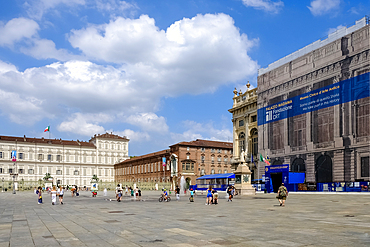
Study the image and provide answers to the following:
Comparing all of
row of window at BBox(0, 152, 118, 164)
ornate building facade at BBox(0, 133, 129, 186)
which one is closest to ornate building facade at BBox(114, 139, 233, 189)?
row of window at BBox(0, 152, 118, 164)

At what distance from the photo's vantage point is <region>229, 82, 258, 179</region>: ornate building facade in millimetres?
70875

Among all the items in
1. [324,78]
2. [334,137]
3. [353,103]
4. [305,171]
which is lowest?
[305,171]

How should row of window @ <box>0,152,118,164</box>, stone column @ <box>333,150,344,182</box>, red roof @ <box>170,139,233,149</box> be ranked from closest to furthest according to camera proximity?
stone column @ <box>333,150,344,182</box>, red roof @ <box>170,139,233,149</box>, row of window @ <box>0,152,118,164</box>

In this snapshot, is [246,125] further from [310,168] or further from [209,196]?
[209,196]

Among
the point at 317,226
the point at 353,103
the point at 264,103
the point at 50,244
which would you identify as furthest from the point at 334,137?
the point at 50,244

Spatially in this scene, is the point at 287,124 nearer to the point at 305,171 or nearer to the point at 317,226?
the point at 305,171

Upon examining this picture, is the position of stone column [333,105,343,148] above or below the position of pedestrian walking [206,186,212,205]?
above

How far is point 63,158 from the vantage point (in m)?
135

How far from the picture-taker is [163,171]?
105 m

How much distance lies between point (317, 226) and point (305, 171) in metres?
42.0

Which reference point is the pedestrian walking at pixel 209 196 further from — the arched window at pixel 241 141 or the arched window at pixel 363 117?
the arched window at pixel 241 141

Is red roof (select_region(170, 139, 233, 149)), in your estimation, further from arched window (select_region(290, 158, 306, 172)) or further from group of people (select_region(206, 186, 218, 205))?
group of people (select_region(206, 186, 218, 205))

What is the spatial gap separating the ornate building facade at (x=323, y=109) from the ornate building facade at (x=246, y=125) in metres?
7.30

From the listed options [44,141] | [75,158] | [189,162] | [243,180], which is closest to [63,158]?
[75,158]
